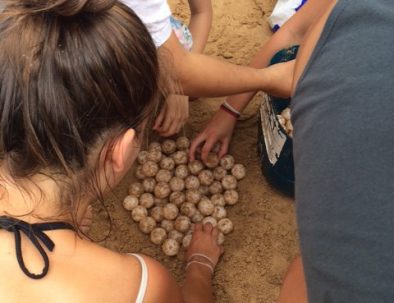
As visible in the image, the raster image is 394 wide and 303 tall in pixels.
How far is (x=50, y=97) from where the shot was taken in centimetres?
85

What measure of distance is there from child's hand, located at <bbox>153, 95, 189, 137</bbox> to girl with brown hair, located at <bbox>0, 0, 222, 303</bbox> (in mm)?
582

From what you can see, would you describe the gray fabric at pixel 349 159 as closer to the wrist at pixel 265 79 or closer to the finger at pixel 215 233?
the wrist at pixel 265 79

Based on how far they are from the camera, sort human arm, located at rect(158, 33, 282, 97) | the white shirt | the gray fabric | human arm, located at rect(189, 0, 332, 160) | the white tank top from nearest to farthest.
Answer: the gray fabric < the white tank top < the white shirt < human arm, located at rect(158, 33, 282, 97) < human arm, located at rect(189, 0, 332, 160)

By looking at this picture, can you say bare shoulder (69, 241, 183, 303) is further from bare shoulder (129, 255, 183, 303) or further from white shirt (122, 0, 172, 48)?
white shirt (122, 0, 172, 48)

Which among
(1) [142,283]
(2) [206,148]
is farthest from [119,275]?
(2) [206,148]

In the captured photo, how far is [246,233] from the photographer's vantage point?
1921mm

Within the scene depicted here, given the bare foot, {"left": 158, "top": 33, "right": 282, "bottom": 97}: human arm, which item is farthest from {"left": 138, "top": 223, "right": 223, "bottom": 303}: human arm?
{"left": 158, "top": 33, "right": 282, "bottom": 97}: human arm

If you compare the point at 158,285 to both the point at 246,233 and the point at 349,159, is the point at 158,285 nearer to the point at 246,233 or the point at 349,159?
the point at 349,159

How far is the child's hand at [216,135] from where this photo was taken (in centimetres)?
197

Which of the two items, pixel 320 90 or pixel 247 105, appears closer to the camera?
pixel 320 90

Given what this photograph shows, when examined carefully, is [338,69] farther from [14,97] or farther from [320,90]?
[14,97]

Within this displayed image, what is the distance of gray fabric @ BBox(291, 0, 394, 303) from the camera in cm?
78

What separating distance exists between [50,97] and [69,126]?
0.07 meters

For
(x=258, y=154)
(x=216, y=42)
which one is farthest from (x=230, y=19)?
(x=258, y=154)
